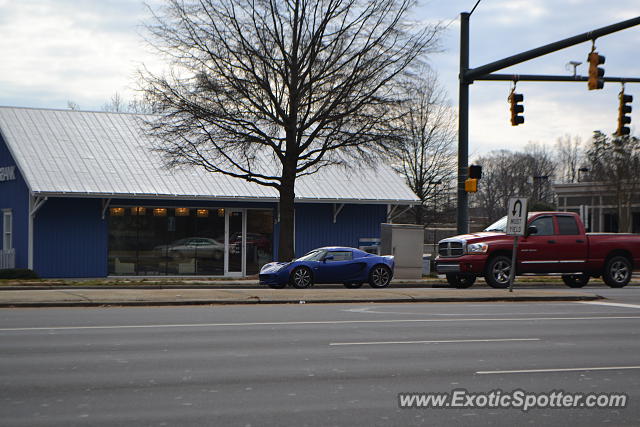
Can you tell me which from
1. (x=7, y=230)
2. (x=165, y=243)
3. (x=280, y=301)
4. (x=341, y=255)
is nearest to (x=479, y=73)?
(x=341, y=255)

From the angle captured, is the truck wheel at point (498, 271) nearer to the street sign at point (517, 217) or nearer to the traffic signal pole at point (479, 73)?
the traffic signal pole at point (479, 73)

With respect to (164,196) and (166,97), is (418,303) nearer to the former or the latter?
(166,97)

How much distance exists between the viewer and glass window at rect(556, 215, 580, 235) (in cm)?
2450

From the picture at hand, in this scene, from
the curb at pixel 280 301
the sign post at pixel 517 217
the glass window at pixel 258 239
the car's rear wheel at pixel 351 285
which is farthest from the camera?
the glass window at pixel 258 239

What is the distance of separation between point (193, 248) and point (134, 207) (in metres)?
2.71

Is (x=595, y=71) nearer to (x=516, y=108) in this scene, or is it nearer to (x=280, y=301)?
(x=516, y=108)

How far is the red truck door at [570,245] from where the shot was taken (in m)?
24.3

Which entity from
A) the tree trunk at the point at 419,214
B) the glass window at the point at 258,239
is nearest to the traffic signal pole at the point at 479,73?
the glass window at the point at 258,239

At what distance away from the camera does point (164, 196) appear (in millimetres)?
30438

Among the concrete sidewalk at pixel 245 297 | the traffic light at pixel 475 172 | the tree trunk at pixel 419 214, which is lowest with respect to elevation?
the concrete sidewalk at pixel 245 297

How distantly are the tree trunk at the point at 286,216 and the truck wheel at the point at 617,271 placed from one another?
32.6 ft

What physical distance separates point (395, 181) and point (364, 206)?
2274 millimetres

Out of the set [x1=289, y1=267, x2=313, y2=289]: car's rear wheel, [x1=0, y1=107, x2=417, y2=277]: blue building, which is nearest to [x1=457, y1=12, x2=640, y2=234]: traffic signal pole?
[x1=289, y1=267, x2=313, y2=289]: car's rear wheel

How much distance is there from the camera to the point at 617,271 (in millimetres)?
25188
